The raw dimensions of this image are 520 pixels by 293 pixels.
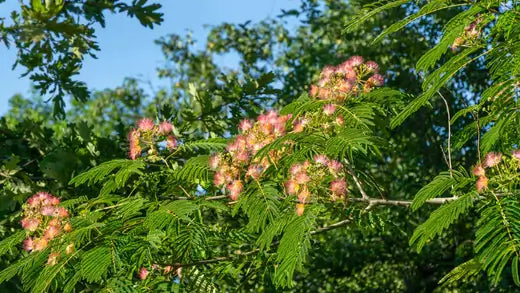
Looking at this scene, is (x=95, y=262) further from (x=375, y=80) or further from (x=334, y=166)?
(x=375, y=80)

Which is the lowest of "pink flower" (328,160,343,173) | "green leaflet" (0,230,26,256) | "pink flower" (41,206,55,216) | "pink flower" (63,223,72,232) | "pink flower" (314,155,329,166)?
"pink flower" (328,160,343,173)

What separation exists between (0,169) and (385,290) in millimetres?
5566

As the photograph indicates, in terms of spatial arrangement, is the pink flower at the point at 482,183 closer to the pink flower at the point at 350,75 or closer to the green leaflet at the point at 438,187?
the green leaflet at the point at 438,187

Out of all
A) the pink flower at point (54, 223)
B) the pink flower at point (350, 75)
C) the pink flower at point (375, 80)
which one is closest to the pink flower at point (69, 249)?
the pink flower at point (54, 223)

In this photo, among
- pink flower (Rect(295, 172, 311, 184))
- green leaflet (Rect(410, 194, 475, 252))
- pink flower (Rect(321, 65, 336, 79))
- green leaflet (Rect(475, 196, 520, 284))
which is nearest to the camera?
green leaflet (Rect(475, 196, 520, 284))

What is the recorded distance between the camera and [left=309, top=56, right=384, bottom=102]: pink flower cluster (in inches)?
130

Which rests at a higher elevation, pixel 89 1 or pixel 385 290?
pixel 89 1

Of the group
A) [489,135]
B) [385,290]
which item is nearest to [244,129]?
[489,135]

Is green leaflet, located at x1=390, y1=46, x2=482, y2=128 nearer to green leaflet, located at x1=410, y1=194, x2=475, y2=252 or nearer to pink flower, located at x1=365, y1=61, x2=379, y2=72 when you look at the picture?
green leaflet, located at x1=410, y1=194, x2=475, y2=252

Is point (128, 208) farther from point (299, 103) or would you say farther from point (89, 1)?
point (89, 1)

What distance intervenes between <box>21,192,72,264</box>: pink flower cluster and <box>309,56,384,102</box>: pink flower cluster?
1.26 meters

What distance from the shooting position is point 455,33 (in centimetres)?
249

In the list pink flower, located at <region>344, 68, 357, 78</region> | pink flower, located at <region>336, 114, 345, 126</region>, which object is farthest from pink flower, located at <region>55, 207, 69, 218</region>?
pink flower, located at <region>344, 68, 357, 78</region>

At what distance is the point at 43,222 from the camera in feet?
10.4
